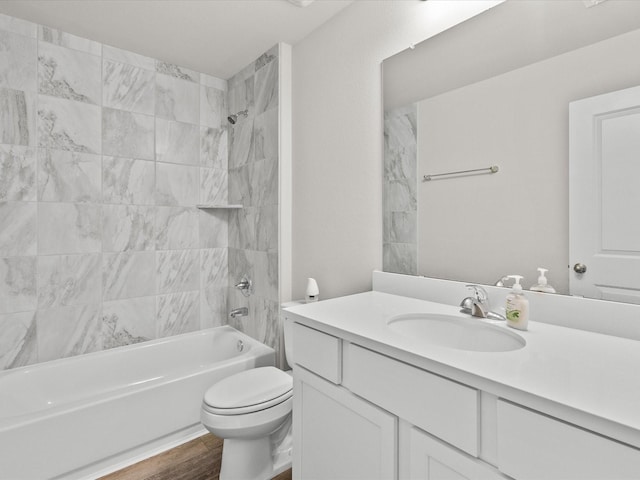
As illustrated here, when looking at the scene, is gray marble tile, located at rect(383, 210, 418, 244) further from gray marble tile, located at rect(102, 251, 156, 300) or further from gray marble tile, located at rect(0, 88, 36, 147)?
gray marble tile, located at rect(0, 88, 36, 147)

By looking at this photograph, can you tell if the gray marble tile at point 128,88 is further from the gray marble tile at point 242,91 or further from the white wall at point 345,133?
the white wall at point 345,133

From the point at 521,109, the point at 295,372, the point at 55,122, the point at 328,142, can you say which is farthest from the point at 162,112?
the point at 521,109

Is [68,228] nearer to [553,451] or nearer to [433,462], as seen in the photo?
[433,462]

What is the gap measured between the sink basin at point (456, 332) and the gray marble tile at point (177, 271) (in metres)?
1.87

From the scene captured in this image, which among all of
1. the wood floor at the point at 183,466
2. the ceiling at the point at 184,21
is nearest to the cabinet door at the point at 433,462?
the wood floor at the point at 183,466

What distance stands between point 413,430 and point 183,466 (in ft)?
4.63

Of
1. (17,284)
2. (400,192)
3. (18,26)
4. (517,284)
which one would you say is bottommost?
(17,284)

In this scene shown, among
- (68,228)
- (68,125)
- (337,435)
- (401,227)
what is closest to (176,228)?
(68,228)

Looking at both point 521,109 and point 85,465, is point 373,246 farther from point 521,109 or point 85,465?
point 85,465

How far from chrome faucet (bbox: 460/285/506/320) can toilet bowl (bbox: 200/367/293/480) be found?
939 millimetres

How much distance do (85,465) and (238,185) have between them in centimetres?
186

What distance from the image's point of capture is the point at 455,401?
73 cm

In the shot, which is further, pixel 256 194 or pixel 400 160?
pixel 256 194

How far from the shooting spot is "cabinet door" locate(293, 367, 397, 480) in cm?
88
